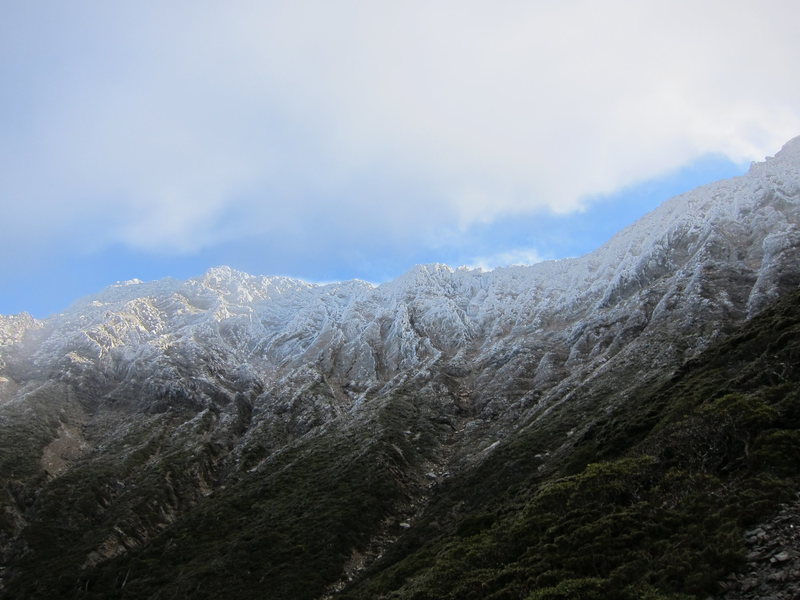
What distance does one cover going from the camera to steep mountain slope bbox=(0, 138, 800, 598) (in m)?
67.3

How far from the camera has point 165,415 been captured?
140750mm

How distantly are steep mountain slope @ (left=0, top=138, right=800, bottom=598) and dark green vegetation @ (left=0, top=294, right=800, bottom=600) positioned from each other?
1.64 ft

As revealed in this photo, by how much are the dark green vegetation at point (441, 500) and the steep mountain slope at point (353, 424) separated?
0.50 metres

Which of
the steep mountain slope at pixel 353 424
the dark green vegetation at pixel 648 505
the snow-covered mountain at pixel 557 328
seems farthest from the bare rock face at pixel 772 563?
the snow-covered mountain at pixel 557 328

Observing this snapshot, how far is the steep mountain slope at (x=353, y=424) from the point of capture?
6731 cm

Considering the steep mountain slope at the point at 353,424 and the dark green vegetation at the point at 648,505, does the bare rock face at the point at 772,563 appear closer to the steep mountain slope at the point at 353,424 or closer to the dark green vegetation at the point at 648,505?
the dark green vegetation at the point at 648,505

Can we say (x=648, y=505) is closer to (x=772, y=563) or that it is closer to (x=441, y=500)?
(x=772, y=563)

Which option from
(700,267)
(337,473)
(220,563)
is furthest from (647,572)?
(700,267)

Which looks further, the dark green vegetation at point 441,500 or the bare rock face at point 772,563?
the dark green vegetation at point 441,500

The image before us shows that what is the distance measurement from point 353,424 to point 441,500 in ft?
144

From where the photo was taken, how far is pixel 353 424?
117250 millimetres

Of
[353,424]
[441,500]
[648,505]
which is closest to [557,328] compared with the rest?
[353,424]

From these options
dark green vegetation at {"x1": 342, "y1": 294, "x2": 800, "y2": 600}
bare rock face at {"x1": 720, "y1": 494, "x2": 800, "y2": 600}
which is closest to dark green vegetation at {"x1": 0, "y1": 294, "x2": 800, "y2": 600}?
dark green vegetation at {"x1": 342, "y1": 294, "x2": 800, "y2": 600}

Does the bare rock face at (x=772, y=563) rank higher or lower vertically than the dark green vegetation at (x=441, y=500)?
lower
